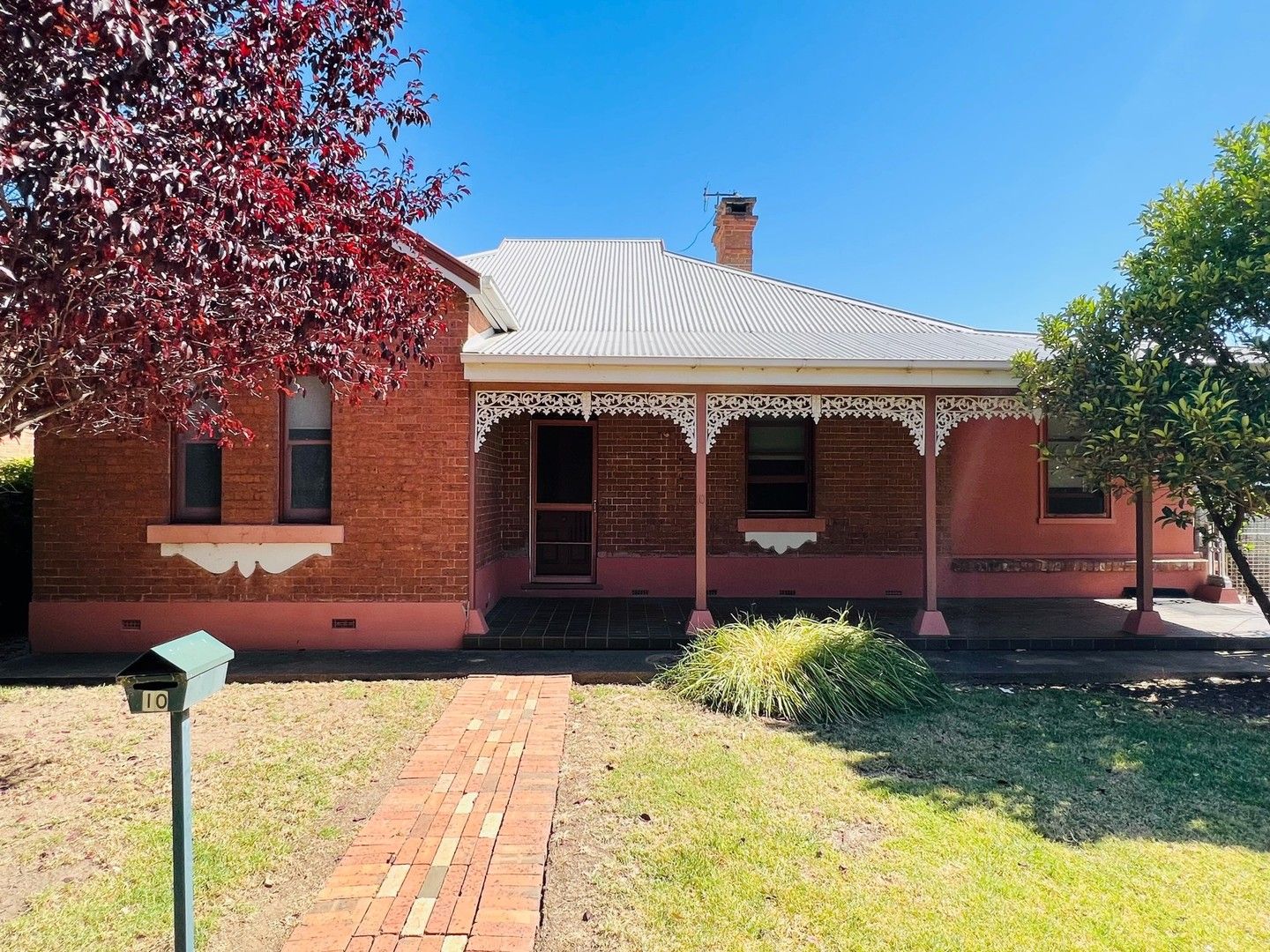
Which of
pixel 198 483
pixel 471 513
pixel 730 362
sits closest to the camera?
pixel 730 362

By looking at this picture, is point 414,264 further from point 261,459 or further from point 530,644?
point 530,644

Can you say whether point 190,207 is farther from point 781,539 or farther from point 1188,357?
point 781,539

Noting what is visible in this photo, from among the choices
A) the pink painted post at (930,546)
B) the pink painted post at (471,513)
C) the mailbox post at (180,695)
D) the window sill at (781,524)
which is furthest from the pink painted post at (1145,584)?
the mailbox post at (180,695)

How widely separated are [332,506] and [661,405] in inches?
143

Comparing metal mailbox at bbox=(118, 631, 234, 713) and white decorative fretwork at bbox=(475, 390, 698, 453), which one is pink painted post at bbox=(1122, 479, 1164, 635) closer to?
white decorative fretwork at bbox=(475, 390, 698, 453)

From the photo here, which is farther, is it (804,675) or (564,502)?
(564,502)

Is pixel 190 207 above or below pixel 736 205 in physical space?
below

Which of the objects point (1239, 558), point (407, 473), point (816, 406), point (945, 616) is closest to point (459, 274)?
point (407, 473)

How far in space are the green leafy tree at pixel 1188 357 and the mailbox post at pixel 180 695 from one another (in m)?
6.66

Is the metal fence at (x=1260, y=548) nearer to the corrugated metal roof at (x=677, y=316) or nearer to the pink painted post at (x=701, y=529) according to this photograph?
the corrugated metal roof at (x=677, y=316)

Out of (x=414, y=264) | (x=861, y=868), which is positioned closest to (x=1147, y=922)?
(x=861, y=868)

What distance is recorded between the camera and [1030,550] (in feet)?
31.4

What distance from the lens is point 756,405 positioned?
24.1 ft

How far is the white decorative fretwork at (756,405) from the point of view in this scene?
732cm
